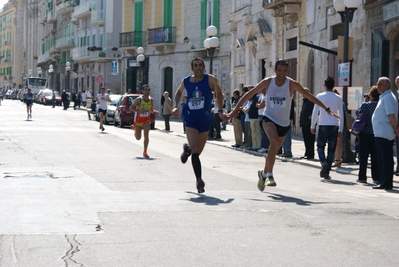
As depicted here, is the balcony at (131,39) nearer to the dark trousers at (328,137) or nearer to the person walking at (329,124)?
the person walking at (329,124)

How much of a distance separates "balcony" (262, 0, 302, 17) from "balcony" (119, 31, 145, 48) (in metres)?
22.7

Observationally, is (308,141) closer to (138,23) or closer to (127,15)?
(138,23)

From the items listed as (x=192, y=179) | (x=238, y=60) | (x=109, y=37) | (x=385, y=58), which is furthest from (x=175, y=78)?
(x=192, y=179)

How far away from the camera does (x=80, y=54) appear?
75.0 metres

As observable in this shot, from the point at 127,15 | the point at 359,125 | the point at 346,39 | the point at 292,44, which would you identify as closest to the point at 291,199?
the point at 359,125

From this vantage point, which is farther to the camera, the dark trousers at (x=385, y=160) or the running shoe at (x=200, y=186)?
the dark trousers at (x=385, y=160)

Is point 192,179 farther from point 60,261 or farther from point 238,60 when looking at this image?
point 238,60

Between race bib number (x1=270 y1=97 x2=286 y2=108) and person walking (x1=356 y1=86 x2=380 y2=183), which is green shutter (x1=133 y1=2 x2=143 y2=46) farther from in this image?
race bib number (x1=270 y1=97 x2=286 y2=108)

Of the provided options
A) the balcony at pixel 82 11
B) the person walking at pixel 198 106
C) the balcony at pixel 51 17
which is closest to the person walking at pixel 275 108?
the person walking at pixel 198 106

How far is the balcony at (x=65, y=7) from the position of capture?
81594 mm

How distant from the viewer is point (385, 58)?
22984mm

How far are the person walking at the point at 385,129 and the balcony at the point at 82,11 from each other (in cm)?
6102

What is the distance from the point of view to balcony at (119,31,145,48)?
178ft

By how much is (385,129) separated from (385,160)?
479 millimetres
